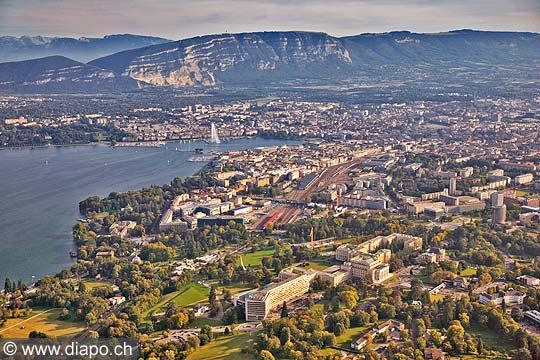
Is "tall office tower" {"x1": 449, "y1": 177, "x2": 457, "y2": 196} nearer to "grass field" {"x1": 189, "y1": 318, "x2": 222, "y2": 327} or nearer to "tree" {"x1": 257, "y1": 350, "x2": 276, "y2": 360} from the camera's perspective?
"grass field" {"x1": 189, "y1": 318, "x2": 222, "y2": 327}

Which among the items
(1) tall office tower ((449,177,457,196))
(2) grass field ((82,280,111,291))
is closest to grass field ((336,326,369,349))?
(2) grass field ((82,280,111,291))

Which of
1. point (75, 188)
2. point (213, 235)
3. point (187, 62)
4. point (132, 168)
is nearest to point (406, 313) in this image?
point (213, 235)

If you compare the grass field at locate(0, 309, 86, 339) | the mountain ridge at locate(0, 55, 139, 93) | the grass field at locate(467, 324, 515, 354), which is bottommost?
the grass field at locate(0, 309, 86, 339)

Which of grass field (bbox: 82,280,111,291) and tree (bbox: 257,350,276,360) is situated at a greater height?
tree (bbox: 257,350,276,360)

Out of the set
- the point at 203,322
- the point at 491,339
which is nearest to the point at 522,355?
the point at 491,339

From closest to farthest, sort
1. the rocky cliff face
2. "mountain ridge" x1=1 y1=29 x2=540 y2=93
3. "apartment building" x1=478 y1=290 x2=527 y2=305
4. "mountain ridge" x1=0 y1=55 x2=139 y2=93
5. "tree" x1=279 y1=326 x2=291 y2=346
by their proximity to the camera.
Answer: "tree" x1=279 y1=326 x2=291 y2=346, "apartment building" x1=478 y1=290 x2=527 y2=305, "mountain ridge" x1=0 y1=55 x2=139 y2=93, "mountain ridge" x1=1 y1=29 x2=540 y2=93, the rocky cliff face

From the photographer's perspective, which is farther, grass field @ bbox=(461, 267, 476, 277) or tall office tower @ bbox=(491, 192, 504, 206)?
tall office tower @ bbox=(491, 192, 504, 206)

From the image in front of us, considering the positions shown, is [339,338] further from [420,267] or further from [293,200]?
[293,200]
